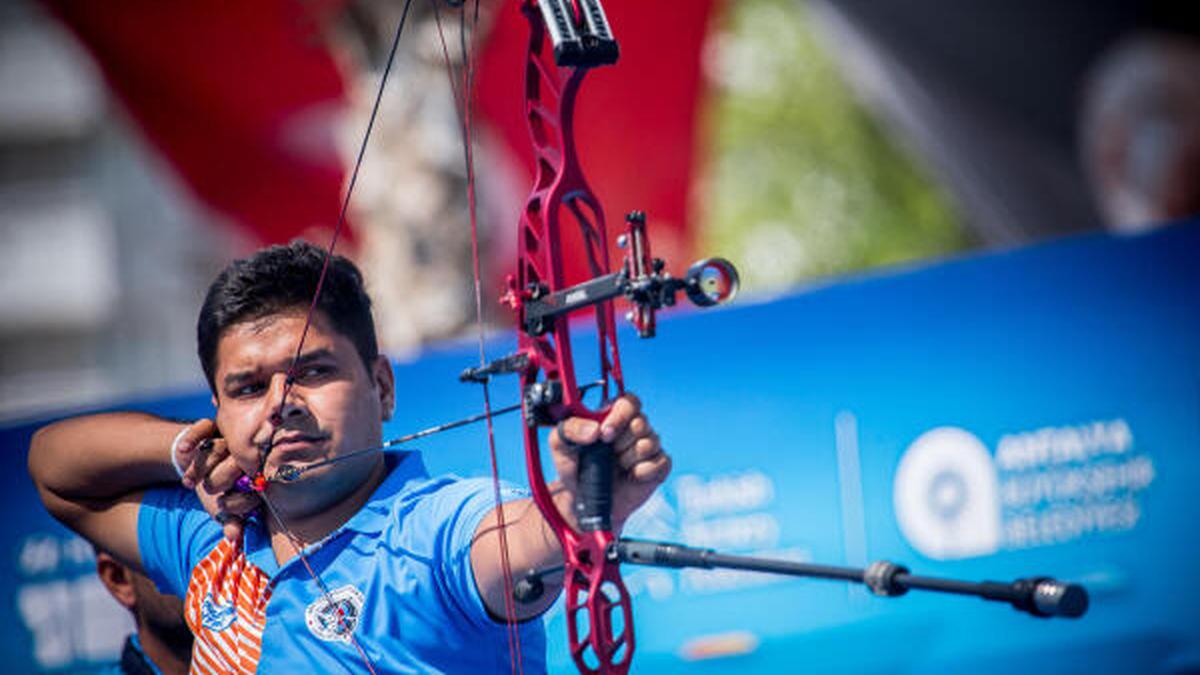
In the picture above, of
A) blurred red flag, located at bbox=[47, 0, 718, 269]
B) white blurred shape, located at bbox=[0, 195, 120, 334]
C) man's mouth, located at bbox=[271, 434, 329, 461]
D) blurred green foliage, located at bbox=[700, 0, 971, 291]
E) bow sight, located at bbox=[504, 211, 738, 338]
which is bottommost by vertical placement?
man's mouth, located at bbox=[271, 434, 329, 461]

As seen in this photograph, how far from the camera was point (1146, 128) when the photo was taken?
7.73 metres

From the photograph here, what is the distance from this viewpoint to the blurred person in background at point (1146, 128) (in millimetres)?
7484

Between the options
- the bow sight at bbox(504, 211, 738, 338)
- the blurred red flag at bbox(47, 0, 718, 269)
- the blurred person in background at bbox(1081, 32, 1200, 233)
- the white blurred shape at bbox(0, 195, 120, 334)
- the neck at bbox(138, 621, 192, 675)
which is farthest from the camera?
the white blurred shape at bbox(0, 195, 120, 334)

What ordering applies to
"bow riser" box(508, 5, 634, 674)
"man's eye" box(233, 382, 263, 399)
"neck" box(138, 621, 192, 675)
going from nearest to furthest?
"bow riser" box(508, 5, 634, 674) < "man's eye" box(233, 382, 263, 399) < "neck" box(138, 621, 192, 675)

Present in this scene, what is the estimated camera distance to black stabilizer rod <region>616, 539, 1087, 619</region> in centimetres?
168

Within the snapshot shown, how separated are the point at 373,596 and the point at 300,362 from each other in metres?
0.40

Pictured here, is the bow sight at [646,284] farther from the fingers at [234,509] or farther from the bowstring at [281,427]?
the fingers at [234,509]

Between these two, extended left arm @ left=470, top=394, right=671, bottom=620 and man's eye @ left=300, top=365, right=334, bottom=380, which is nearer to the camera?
extended left arm @ left=470, top=394, right=671, bottom=620

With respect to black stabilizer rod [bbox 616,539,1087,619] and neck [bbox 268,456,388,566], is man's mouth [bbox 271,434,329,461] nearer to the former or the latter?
neck [bbox 268,456,388,566]

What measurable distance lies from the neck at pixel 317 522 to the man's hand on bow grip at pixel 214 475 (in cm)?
7

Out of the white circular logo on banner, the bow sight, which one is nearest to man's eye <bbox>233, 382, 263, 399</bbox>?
the bow sight

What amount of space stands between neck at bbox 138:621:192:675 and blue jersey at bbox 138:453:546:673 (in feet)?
1.51

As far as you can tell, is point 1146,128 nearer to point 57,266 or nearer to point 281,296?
point 281,296

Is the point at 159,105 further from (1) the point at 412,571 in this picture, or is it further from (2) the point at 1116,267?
(1) the point at 412,571
